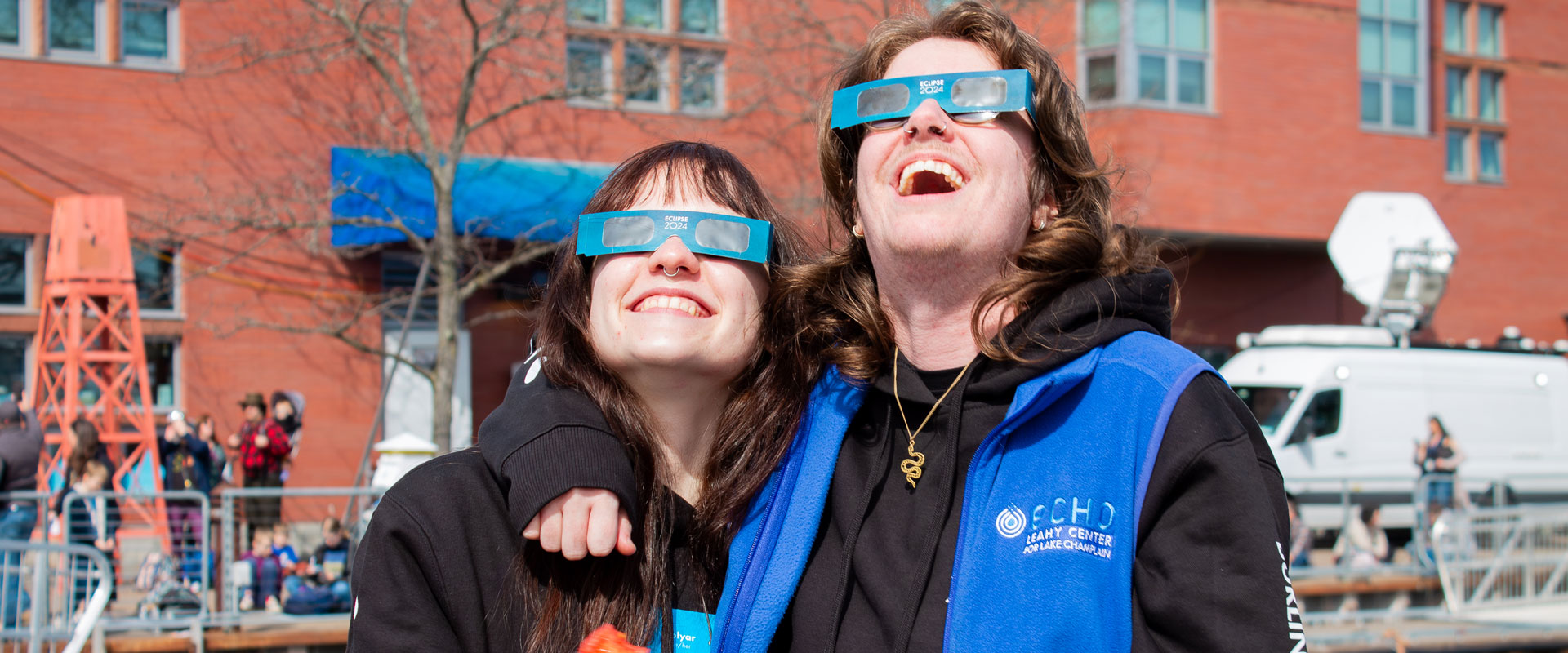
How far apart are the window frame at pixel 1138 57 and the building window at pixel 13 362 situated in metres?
12.9

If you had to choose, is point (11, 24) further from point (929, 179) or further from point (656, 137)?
point (929, 179)

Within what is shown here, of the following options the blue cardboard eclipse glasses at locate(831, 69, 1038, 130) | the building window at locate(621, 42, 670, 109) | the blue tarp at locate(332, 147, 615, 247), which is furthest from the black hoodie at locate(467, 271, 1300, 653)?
the blue tarp at locate(332, 147, 615, 247)

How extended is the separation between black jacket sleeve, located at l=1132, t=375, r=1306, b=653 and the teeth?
0.91 metres

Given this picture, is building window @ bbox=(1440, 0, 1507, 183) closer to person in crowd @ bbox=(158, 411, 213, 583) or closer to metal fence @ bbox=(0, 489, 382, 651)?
metal fence @ bbox=(0, 489, 382, 651)

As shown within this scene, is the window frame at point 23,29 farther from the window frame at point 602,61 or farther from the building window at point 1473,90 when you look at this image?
the building window at point 1473,90

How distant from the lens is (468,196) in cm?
1241

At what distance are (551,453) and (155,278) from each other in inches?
506

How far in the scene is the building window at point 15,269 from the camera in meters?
12.3

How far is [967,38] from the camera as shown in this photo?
2.31 meters

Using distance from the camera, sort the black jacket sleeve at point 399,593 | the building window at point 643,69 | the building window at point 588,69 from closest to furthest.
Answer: the black jacket sleeve at point 399,593 → the building window at point 643,69 → the building window at point 588,69

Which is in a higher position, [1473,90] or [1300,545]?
[1473,90]

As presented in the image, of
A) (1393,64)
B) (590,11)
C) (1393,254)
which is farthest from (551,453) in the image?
(1393,64)

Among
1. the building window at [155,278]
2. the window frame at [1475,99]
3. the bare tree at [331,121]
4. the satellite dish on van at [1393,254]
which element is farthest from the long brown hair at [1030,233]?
the window frame at [1475,99]

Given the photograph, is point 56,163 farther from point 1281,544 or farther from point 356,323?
point 1281,544
